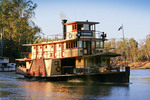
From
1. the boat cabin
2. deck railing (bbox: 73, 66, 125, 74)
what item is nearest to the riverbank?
the boat cabin

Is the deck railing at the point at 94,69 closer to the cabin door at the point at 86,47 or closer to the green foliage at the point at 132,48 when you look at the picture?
the cabin door at the point at 86,47

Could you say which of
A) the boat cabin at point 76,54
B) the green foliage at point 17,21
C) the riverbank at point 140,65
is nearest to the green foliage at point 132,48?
the riverbank at point 140,65

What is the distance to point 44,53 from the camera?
3541cm

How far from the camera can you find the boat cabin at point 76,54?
30859mm

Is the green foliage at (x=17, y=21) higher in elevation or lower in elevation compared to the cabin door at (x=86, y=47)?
higher

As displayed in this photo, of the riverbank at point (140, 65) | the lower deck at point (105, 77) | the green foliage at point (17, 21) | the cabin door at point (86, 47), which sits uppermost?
the green foliage at point (17, 21)

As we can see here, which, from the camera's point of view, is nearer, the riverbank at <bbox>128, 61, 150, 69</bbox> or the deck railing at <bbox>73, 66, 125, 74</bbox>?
the deck railing at <bbox>73, 66, 125, 74</bbox>

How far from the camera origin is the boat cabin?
3086cm

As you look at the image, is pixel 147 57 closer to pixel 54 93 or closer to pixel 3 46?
pixel 3 46

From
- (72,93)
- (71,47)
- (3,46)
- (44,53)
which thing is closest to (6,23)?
(3,46)

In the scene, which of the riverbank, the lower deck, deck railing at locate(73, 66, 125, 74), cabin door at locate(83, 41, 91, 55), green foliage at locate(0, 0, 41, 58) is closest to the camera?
the lower deck

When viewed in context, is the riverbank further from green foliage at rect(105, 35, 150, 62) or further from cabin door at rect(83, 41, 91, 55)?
cabin door at rect(83, 41, 91, 55)

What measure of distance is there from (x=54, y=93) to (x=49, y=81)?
958 cm

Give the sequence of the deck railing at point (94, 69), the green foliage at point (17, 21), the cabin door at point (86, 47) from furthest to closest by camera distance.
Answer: the green foliage at point (17, 21)
the cabin door at point (86, 47)
the deck railing at point (94, 69)
